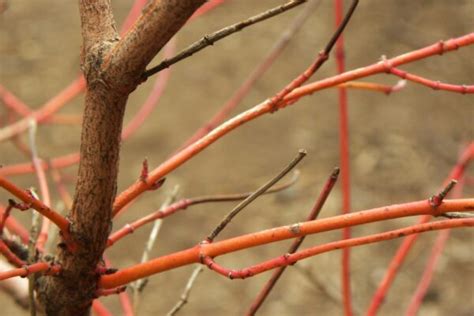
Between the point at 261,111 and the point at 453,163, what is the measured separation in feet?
6.69

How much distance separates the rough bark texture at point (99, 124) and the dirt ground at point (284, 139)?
4.54 ft

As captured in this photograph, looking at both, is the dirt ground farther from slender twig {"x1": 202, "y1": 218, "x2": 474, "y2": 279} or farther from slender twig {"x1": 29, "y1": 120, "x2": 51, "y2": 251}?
slender twig {"x1": 202, "y1": 218, "x2": 474, "y2": 279}

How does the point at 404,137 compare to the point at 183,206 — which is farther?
the point at 404,137

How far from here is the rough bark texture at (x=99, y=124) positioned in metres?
0.45

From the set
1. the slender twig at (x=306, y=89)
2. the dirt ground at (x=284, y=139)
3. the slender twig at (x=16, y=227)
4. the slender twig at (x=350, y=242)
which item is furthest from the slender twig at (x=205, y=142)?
the dirt ground at (x=284, y=139)

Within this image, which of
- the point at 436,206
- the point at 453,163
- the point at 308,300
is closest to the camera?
the point at 436,206

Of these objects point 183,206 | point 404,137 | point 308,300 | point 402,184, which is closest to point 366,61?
point 404,137

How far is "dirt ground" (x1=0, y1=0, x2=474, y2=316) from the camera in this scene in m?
2.25

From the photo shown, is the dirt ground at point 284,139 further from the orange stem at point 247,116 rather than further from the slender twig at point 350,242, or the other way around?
the slender twig at point 350,242

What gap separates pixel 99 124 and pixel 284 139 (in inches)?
88.0

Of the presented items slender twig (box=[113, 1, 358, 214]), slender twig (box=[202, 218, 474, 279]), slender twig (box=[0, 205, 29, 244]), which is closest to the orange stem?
slender twig (box=[113, 1, 358, 214])

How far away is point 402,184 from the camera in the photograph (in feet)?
8.49

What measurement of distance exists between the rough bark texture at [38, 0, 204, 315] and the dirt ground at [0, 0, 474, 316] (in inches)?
54.5

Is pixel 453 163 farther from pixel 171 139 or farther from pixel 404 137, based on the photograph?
pixel 171 139
